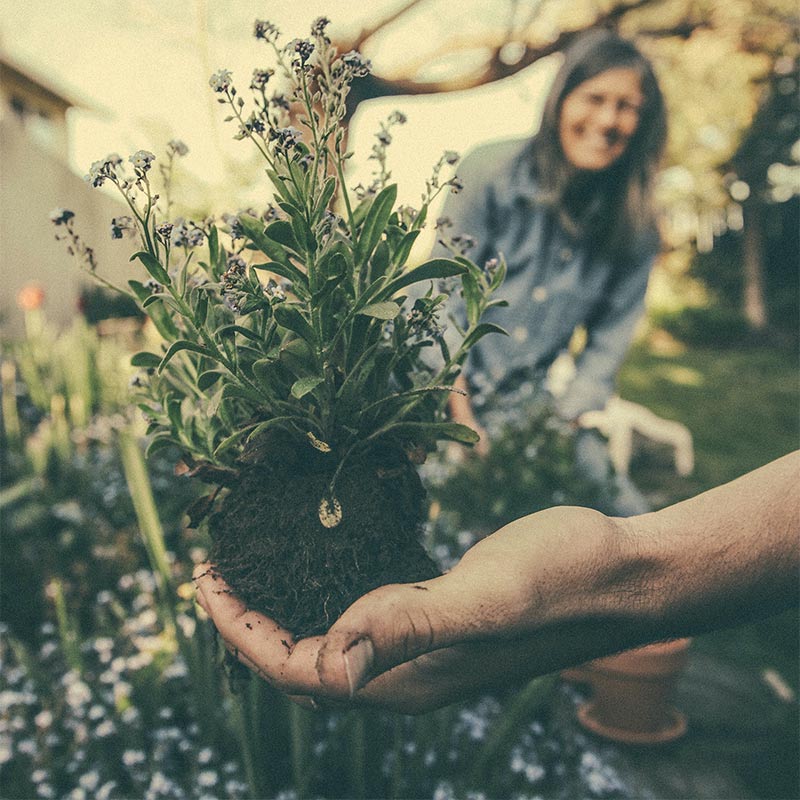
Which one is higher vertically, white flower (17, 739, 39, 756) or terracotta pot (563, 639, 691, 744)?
white flower (17, 739, 39, 756)

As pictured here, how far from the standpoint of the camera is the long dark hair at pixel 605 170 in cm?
300

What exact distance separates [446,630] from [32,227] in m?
10.0

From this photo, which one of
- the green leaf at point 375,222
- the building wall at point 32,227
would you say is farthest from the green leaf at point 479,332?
the building wall at point 32,227

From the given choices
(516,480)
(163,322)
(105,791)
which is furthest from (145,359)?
(516,480)

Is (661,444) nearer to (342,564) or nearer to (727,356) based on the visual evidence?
(342,564)

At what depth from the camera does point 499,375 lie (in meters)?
3.22

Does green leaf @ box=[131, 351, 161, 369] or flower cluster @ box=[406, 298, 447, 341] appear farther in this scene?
green leaf @ box=[131, 351, 161, 369]

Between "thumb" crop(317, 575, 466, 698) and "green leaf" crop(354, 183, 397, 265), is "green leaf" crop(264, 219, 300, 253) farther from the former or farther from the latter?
"thumb" crop(317, 575, 466, 698)

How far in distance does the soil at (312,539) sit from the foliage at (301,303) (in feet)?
0.18

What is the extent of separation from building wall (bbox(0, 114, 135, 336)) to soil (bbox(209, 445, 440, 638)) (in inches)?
293

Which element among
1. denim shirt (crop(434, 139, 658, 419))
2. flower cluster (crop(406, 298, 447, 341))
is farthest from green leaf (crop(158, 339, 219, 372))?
denim shirt (crop(434, 139, 658, 419))

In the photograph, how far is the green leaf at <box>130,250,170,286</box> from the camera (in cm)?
102

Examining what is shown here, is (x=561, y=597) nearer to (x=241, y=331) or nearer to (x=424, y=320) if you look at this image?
(x=424, y=320)

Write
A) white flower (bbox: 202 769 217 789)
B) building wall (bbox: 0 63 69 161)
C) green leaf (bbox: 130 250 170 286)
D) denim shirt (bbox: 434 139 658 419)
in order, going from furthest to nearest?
building wall (bbox: 0 63 69 161) < denim shirt (bbox: 434 139 658 419) < white flower (bbox: 202 769 217 789) < green leaf (bbox: 130 250 170 286)
